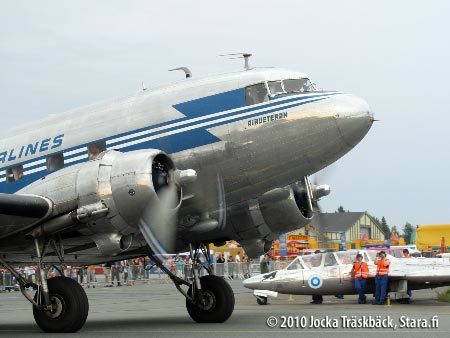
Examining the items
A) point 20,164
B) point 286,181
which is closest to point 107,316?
point 20,164

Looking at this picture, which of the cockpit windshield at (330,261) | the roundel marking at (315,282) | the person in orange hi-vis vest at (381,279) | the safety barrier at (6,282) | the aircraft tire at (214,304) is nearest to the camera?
the aircraft tire at (214,304)

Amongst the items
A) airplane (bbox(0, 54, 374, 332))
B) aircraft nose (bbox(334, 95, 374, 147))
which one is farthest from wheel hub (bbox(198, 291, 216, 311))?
aircraft nose (bbox(334, 95, 374, 147))

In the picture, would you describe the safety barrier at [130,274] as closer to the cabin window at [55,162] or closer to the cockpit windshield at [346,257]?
the cockpit windshield at [346,257]

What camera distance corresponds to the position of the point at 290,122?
15.6 m

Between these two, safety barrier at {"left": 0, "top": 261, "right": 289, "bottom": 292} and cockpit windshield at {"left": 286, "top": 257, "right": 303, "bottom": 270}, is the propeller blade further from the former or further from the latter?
safety barrier at {"left": 0, "top": 261, "right": 289, "bottom": 292}

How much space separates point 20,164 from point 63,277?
9.58 ft

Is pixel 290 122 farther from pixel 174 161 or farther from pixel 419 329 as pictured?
pixel 419 329

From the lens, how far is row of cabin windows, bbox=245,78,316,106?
16078mm

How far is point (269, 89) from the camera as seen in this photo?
16.1 m

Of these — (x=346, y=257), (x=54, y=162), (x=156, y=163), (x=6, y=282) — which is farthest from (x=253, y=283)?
(x=6, y=282)

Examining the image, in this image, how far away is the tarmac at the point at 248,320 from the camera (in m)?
15.6

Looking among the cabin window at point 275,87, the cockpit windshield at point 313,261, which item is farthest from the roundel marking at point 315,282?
the cabin window at point 275,87

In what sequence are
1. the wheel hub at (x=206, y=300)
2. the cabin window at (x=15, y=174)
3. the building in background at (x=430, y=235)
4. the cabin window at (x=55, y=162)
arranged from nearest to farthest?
the cabin window at (x=55, y=162) → the cabin window at (x=15, y=174) → the wheel hub at (x=206, y=300) → the building in background at (x=430, y=235)

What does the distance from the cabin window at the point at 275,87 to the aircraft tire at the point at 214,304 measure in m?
4.58
